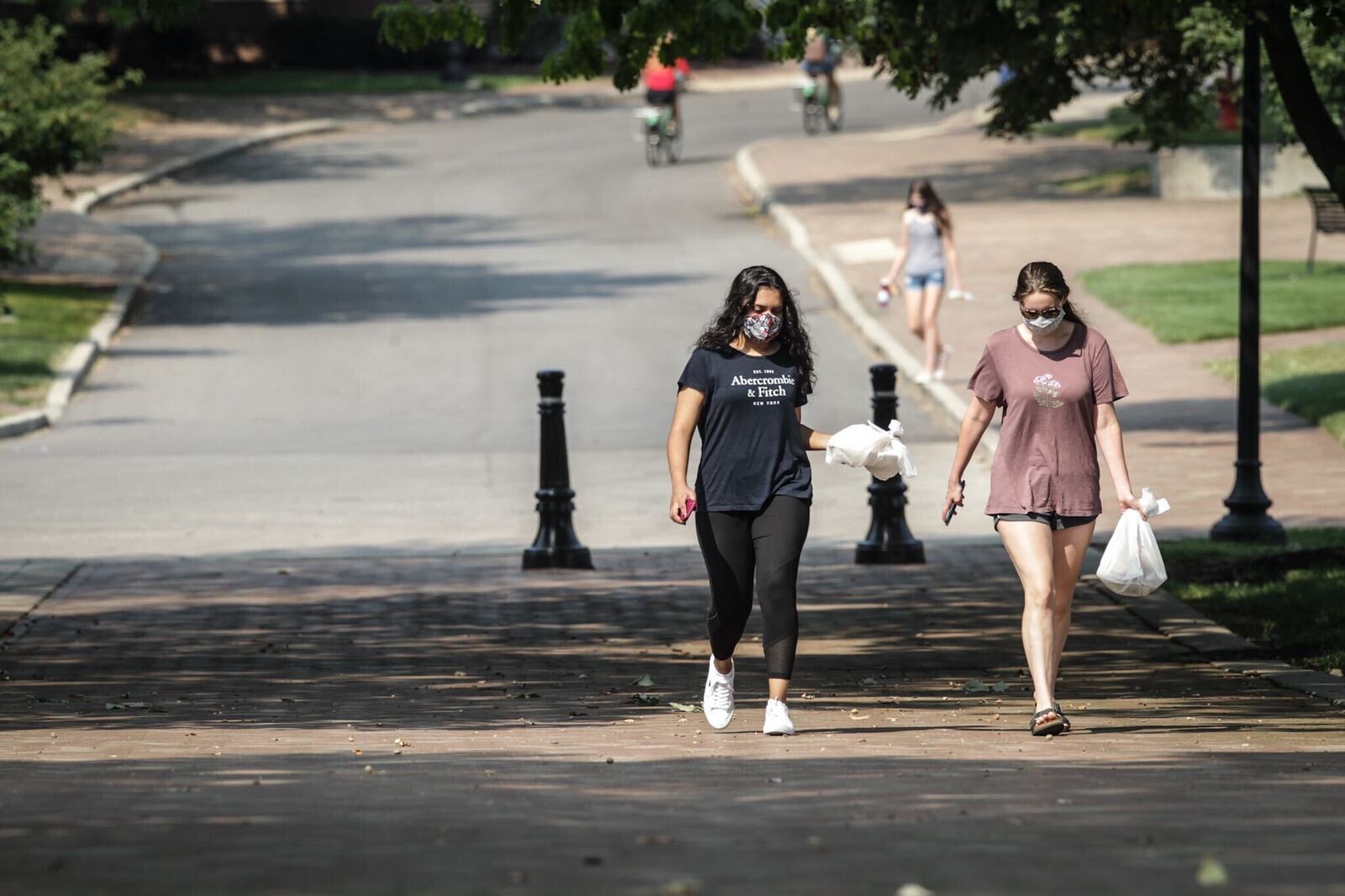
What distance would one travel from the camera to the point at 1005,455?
28.0ft

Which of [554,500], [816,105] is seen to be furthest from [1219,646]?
[816,105]

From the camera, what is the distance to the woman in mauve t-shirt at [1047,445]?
8430 millimetres

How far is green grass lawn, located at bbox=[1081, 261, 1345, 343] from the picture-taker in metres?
23.2

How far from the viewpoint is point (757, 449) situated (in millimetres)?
8438

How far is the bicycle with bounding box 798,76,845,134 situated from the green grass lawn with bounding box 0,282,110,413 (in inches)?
825

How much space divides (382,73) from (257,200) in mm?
21641

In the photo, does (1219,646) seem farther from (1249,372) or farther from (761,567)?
(1249,372)

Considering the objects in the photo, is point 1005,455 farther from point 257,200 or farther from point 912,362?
point 257,200

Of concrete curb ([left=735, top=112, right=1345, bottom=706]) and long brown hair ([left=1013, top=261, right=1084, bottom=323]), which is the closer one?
long brown hair ([left=1013, top=261, right=1084, bottom=323])

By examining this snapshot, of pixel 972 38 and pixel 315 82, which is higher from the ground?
pixel 972 38

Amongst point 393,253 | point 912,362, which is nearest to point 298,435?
point 912,362

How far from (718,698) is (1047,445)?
5.16ft

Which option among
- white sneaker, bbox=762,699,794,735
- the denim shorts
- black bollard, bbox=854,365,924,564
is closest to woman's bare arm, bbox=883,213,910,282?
the denim shorts

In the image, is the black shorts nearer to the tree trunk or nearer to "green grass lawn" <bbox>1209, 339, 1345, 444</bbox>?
the tree trunk
